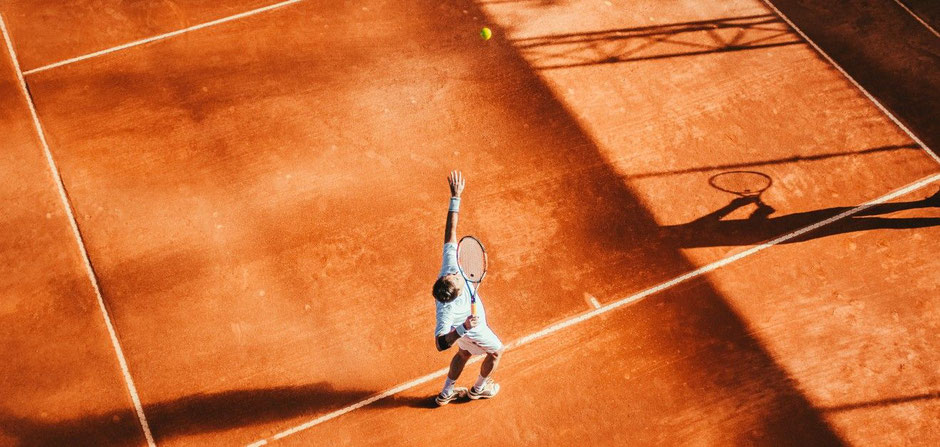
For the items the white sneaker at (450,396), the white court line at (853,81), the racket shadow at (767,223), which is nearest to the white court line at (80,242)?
the white sneaker at (450,396)

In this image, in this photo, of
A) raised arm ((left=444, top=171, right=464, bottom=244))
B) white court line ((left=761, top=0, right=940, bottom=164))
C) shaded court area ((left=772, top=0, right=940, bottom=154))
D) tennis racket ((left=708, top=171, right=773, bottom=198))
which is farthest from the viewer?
shaded court area ((left=772, top=0, right=940, bottom=154))

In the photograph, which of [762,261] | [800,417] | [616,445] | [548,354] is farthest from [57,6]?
[800,417]

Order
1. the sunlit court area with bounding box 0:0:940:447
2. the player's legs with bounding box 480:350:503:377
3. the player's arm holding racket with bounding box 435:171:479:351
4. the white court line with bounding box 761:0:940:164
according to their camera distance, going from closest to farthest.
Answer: the player's arm holding racket with bounding box 435:171:479:351
the player's legs with bounding box 480:350:503:377
the sunlit court area with bounding box 0:0:940:447
the white court line with bounding box 761:0:940:164

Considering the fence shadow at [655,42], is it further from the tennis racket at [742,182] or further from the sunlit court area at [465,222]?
the tennis racket at [742,182]

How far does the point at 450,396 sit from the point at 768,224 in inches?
208

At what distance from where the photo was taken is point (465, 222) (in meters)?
8.69

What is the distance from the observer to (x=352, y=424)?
7012 mm

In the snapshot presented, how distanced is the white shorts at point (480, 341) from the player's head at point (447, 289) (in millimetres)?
534

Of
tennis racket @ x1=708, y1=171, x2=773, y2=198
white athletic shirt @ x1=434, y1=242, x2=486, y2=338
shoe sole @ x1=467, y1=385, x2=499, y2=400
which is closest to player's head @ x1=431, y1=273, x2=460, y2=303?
white athletic shirt @ x1=434, y1=242, x2=486, y2=338

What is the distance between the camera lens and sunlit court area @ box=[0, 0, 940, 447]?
7223 millimetres

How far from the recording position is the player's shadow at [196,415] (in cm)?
683

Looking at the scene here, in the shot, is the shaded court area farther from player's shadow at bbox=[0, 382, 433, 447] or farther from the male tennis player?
player's shadow at bbox=[0, 382, 433, 447]

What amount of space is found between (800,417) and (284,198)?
7.12m

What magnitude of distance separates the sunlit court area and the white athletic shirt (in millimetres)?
57
